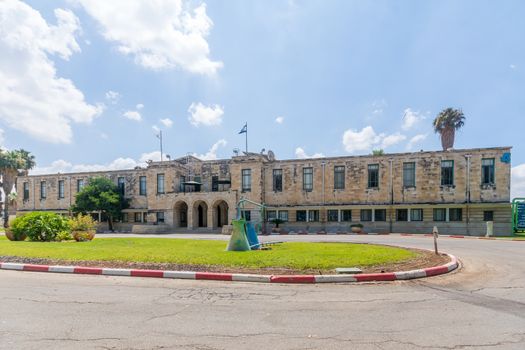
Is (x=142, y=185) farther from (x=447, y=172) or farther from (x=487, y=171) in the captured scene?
(x=487, y=171)

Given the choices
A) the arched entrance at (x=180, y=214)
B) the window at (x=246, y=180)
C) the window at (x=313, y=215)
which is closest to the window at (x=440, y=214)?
the window at (x=313, y=215)

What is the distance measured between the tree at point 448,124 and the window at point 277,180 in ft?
84.7

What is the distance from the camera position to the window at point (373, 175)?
103 feet

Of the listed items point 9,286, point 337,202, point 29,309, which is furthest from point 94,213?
point 29,309

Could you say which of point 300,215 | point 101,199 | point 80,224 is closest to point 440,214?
point 300,215

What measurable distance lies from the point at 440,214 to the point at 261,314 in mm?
29050

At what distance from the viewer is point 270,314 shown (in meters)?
5.48

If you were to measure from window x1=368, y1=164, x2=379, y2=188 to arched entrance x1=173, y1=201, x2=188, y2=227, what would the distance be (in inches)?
837

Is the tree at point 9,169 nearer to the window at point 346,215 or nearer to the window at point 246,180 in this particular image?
the window at point 246,180

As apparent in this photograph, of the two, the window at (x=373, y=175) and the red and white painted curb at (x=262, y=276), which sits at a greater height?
the window at (x=373, y=175)

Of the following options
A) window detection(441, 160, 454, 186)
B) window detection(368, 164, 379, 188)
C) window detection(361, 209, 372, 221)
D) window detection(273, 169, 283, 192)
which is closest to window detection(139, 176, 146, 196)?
window detection(273, 169, 283, 192)

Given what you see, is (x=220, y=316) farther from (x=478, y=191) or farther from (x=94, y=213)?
(x=94, y=213)

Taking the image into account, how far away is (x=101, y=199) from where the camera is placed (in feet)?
123

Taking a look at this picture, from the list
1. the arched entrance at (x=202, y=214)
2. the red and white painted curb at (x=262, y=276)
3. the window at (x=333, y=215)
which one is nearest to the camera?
the red and white painted curb at (x=262, y=276)
